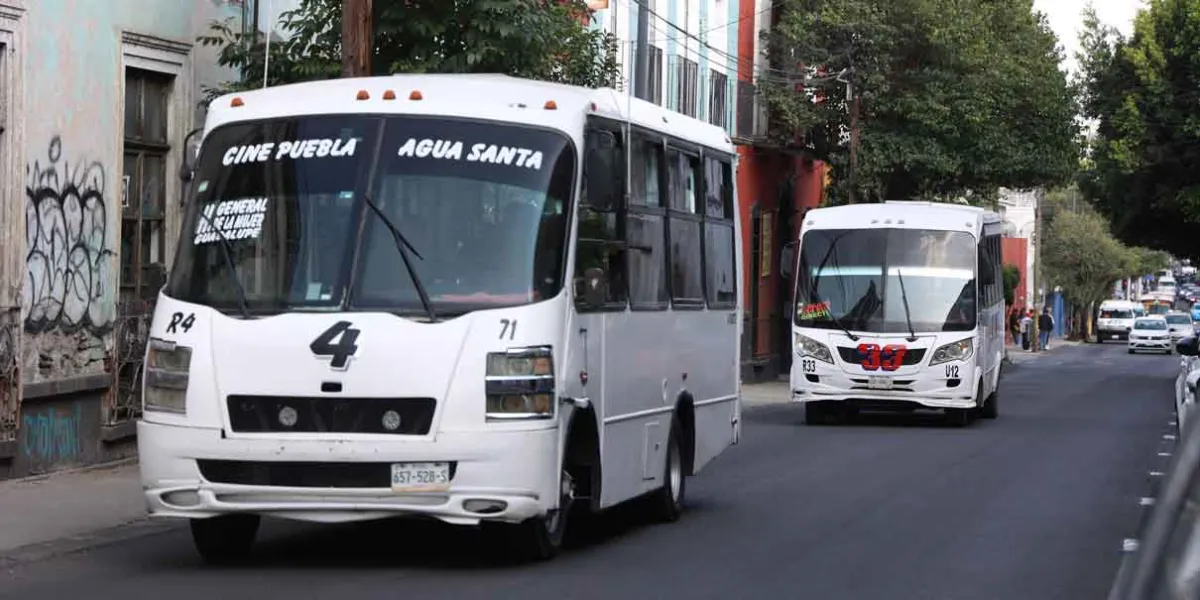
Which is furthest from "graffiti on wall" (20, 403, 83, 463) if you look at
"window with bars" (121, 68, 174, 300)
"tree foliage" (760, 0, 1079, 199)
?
"tree foliage" (760, 0, 1079, 199)

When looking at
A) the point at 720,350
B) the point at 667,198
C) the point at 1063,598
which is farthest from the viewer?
the point at 720,350

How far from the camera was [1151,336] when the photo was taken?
244 ft

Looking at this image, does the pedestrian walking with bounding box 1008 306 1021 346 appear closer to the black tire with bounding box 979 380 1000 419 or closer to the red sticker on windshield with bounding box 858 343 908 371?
the black tire with bounding box 979 380 1000 419

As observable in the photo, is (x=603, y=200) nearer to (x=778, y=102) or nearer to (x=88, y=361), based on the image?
(x=88, y=361)

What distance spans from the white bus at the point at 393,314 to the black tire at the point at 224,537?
1 centimetres

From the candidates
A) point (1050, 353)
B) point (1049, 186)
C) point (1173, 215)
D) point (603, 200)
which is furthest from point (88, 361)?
point (1050, 353)

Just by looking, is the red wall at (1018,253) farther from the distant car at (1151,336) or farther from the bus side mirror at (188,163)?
the bus side mirror at (188,163)

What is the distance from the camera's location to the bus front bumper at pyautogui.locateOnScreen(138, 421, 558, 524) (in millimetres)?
10344

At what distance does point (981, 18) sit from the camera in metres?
40.5

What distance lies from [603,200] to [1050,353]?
212ft

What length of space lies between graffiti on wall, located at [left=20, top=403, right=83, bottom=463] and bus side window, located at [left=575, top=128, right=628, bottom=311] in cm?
603

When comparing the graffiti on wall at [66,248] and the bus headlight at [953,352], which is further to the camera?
the bus headlight at [953,352]

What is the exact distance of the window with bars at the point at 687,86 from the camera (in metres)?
37.2

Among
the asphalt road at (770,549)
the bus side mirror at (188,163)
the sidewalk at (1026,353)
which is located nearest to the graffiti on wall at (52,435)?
the asphalt road at (770,549)
